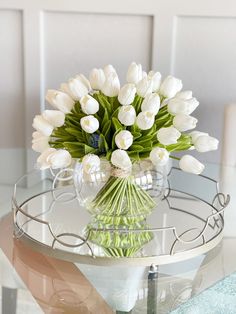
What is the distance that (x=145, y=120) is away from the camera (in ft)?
3.60

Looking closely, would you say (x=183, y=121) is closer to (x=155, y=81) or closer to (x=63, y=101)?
(x=155, y=81)

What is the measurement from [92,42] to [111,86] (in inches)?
42.2

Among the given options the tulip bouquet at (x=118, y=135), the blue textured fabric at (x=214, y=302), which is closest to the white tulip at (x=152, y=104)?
the tulip bouquet at (x=118, y=135)

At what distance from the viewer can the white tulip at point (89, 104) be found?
1109mm

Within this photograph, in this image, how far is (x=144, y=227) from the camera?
125 centimetres

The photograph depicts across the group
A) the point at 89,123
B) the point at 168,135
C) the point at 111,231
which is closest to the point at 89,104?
the point at 89,123

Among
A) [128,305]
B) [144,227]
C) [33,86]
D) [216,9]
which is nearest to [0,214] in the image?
[144,227]

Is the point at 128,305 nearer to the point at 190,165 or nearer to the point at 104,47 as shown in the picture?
the point at 190,165

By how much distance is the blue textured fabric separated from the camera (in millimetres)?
1033

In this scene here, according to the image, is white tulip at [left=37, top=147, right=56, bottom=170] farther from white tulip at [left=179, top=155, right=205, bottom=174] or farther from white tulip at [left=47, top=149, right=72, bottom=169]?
white tulip at [left=179, top=155, right=205, bottom=174]

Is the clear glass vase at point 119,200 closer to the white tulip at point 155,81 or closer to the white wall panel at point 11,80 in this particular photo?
the white tulip at point 155,81

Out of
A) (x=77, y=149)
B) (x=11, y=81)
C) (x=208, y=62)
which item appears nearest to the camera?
(x=77, y=149)

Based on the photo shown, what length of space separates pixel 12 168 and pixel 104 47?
0.65 m

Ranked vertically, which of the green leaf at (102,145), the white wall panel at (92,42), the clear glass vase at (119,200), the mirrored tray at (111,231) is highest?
the white wall panel at (92,42)
